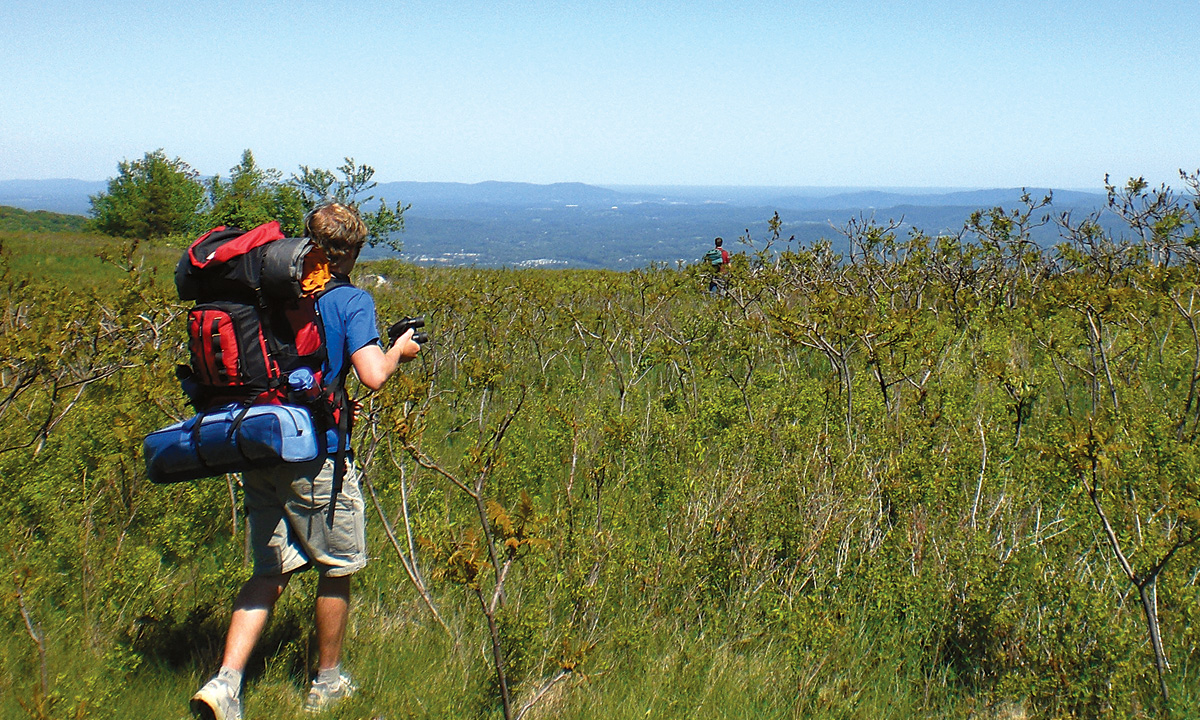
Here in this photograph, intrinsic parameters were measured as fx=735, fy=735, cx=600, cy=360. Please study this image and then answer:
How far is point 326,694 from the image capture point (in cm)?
273

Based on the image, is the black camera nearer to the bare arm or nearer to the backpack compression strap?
the bare arm

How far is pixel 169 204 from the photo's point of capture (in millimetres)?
60906

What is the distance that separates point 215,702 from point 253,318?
1.25 m

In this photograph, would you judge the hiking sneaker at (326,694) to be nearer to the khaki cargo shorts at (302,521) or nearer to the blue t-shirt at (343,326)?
the khaki cargo shorts at (302,521)

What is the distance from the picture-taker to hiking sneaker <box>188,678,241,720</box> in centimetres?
238

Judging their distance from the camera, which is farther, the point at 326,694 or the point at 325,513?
the point at 326,694

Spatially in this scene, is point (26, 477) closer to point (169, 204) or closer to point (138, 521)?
point (138, 521)

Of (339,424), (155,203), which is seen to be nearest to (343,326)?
(339,424)

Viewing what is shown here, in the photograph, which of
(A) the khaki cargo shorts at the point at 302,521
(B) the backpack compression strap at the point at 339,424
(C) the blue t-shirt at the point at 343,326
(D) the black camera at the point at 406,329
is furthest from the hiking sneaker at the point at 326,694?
(D) the black camera at the point at 406,329

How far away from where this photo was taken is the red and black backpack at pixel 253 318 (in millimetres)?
2279

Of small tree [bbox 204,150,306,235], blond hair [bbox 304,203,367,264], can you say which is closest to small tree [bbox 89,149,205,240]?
small tree [bbox 204,150,306,235]

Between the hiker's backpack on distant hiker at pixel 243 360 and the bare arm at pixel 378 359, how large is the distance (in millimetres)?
184

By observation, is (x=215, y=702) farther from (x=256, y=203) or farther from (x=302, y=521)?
(x=256, y=203)

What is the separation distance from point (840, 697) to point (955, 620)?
28.7 inches
